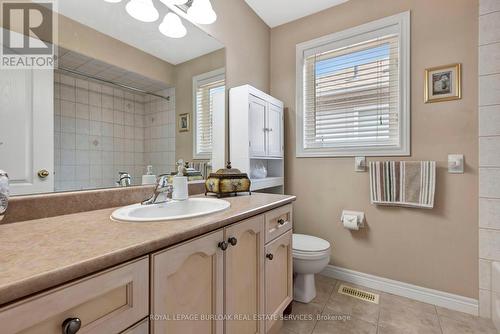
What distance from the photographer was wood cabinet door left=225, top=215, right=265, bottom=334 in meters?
0.96

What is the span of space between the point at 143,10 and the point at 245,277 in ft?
4.90

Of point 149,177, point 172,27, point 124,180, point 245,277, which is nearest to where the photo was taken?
point 245,277

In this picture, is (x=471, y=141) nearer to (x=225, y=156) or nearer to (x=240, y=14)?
(x=225, y=156)

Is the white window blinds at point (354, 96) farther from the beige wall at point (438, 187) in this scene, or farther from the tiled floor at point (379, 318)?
the tiled floor at point (379, 318)

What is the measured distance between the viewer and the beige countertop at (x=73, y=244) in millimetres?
446

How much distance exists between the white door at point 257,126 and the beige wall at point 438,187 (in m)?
0.60

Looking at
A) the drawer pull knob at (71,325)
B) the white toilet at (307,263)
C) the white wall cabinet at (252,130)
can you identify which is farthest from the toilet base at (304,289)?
the drawer pull knob at (71,325)

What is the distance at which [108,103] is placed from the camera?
3.68 ft

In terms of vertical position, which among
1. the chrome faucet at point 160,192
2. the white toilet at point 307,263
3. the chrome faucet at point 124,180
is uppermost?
the chrome faucet at point 124,180

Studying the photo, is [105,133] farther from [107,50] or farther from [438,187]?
[438,187]

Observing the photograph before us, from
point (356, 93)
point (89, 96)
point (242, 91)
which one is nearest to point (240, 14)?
point (242, 91)

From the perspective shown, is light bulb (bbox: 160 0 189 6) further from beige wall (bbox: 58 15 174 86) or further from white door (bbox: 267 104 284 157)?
white door (bbox: 267 104 284 157)

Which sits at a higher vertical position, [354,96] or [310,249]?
[354,96]

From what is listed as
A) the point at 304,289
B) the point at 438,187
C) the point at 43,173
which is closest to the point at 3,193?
the point at 43,173
